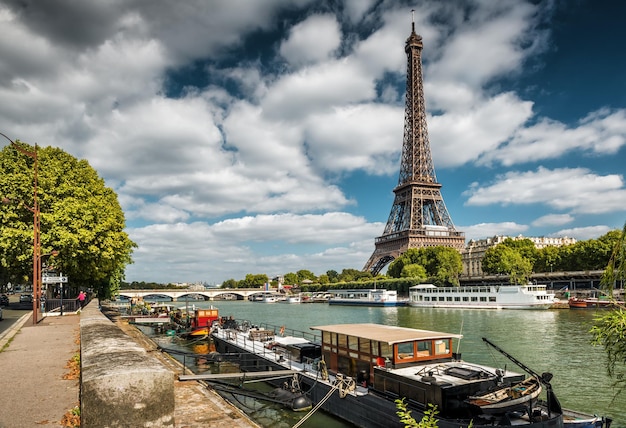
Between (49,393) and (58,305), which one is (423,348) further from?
(58,305)

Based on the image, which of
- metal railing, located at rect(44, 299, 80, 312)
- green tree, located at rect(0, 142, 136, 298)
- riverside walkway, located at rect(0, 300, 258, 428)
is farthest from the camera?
metal railing, located at rect(44, 299, 80, 312)

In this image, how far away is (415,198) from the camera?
452 feet

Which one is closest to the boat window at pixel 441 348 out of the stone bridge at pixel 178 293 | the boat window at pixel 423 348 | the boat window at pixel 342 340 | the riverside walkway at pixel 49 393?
the boat window at pixel 423 348

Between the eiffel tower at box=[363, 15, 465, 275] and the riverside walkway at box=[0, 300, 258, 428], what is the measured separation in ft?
391

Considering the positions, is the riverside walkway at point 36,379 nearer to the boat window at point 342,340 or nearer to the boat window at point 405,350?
the boat window at point 342,340

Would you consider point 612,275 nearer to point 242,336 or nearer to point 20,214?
point 242,336

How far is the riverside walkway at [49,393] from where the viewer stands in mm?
9321

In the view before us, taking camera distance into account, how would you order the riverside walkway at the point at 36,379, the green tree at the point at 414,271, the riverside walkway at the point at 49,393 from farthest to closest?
the green tree at the point at 414,271
the riverside walkway at the point at 49,393
the riverside walkway at the point at 36,379

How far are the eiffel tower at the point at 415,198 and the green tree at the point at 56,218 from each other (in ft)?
341

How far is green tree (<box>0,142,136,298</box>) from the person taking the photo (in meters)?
33.8

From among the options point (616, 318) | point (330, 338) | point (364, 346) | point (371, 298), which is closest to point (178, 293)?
point (371, 298)

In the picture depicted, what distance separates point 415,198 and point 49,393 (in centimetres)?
13218

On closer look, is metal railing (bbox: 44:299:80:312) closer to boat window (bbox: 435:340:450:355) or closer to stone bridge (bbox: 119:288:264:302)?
boat window (bbox: 435:340:450:355)

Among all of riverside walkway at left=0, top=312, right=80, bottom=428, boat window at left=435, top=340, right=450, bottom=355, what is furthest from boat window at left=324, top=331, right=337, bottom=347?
riverside walkway at left=0, top=312, right=80, bottom=428
